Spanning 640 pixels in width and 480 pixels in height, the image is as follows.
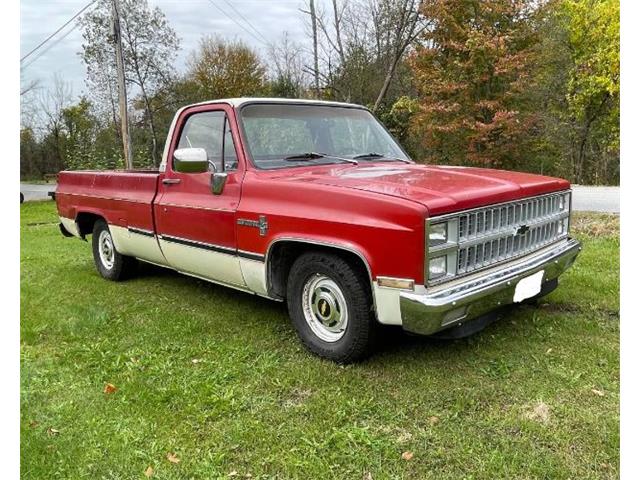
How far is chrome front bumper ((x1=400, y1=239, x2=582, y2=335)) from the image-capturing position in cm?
312

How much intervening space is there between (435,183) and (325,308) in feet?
3.89

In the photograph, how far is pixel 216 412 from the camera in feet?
10.8

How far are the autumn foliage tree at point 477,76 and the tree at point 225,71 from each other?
14.2 m

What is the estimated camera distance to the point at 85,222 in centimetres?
695

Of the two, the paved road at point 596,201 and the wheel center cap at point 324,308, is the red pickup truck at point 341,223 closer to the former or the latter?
the wheel center cap at point 324,308

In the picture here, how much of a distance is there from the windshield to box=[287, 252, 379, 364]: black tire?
100cm

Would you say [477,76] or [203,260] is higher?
[477,76]

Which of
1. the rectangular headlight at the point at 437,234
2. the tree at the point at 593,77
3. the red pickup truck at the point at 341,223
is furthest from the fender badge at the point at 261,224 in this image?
the tree at the point at 593,77

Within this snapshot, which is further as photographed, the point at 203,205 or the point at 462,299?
the point at 203,205

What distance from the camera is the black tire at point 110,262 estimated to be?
6.45 m

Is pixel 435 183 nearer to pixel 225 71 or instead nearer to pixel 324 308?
pixel 324 308

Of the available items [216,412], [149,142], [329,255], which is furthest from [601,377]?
[149,142]

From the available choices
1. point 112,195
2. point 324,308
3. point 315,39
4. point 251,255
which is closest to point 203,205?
point 251,255

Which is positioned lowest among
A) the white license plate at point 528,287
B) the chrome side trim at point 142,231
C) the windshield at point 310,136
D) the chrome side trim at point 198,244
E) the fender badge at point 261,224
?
the white license plate at point 528,287
